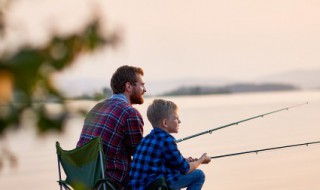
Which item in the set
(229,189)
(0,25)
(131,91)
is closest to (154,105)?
(131,91)

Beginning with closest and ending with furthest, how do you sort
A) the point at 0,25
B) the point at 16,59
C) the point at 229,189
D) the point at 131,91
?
the point at 16,59
the point at 0,25
the point at 131,91
the point at 229,189

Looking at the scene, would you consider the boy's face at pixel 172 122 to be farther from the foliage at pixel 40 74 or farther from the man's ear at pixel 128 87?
the foliage at pixel 40 74

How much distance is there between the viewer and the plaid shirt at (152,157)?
3424 millimetres

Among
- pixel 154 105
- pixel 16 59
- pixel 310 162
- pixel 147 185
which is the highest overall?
pixel 16 59

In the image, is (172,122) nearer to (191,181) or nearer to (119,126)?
(119,126)

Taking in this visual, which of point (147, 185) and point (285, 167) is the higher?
point (147, 185)

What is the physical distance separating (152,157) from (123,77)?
1.46 feet

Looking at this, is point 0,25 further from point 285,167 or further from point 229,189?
point 285,167

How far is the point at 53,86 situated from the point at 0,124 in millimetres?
82

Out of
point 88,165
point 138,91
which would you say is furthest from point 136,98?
point 88,165

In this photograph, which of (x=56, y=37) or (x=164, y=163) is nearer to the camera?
(x=56, y=37)

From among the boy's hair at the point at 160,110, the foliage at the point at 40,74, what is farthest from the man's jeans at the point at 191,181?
the foliage at the point at 40,74

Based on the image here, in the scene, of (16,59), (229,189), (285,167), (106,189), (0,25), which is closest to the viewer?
(16,59)

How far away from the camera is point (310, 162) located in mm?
9234
